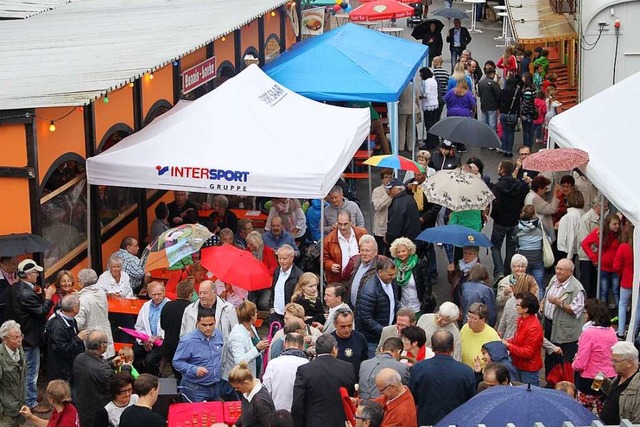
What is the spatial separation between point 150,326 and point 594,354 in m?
4.10

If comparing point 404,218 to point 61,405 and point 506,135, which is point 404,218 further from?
point 506,135

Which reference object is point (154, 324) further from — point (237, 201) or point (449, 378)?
point (237, 201)

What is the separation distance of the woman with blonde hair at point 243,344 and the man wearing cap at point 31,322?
1899mm

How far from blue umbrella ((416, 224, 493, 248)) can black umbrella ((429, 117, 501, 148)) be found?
358 cm

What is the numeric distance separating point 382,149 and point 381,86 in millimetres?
2471

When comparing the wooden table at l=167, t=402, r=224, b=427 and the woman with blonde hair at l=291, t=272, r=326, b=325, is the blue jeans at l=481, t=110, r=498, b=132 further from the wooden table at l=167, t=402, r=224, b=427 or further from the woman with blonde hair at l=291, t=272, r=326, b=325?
the wooden table at l=167, t=402, r=224, b=427

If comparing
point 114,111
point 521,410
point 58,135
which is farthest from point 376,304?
point 114,111

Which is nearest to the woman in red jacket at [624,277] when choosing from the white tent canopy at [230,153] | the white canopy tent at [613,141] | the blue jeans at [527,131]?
the white canopy tent at [613,141]

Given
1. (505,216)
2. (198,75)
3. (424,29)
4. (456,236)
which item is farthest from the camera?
(424,29)

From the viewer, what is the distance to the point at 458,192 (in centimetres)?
1339

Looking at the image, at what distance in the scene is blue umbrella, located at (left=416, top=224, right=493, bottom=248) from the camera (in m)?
12.3

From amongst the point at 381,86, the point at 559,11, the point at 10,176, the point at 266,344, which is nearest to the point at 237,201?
the point at 381,86

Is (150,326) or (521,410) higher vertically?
(521,410)

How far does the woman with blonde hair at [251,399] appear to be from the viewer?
26.9ft
